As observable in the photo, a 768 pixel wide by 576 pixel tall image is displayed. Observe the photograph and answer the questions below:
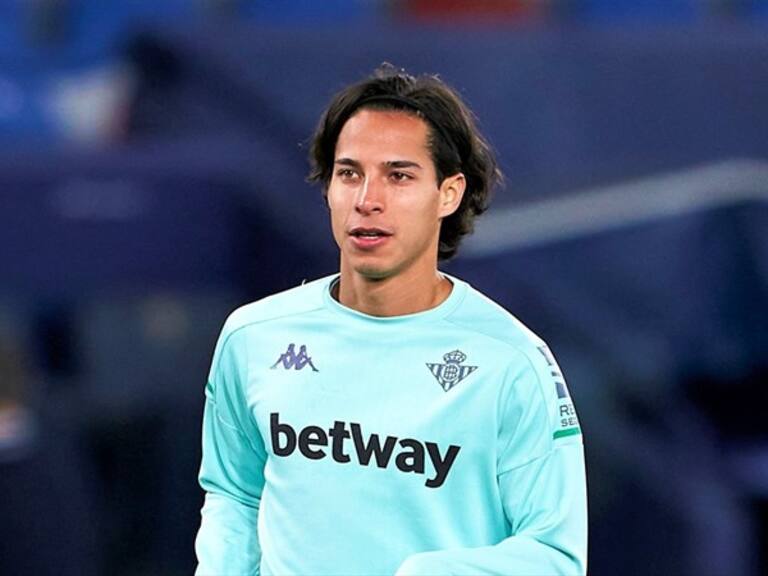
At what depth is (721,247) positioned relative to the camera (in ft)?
19.5

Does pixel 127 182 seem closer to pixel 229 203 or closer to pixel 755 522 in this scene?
pixel 229 203

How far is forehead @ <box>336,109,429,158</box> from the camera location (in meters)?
2.90

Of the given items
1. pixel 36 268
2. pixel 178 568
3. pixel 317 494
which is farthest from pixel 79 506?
pixel 317 494

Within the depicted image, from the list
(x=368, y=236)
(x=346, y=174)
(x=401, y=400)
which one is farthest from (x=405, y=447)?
(x=346, y=174)

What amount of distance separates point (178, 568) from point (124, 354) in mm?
703

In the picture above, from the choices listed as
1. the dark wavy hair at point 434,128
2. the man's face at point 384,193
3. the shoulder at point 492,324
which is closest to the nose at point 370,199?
the man's face at point 384,193

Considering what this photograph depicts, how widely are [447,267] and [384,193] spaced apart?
253 centimetres

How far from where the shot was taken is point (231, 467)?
10.2ft

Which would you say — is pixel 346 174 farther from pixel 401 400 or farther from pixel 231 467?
pixel 231 467

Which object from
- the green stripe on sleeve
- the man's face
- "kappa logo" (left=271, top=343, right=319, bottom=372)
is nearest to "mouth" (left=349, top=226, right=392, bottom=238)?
the man's face

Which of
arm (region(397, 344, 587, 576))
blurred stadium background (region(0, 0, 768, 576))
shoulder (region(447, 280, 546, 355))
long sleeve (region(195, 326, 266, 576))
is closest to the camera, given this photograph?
arm (region(397, 344, 587, 576))

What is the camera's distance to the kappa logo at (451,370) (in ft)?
9.50

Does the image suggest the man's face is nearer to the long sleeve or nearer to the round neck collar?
the round neck collar

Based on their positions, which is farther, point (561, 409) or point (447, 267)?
point (447, 267)
